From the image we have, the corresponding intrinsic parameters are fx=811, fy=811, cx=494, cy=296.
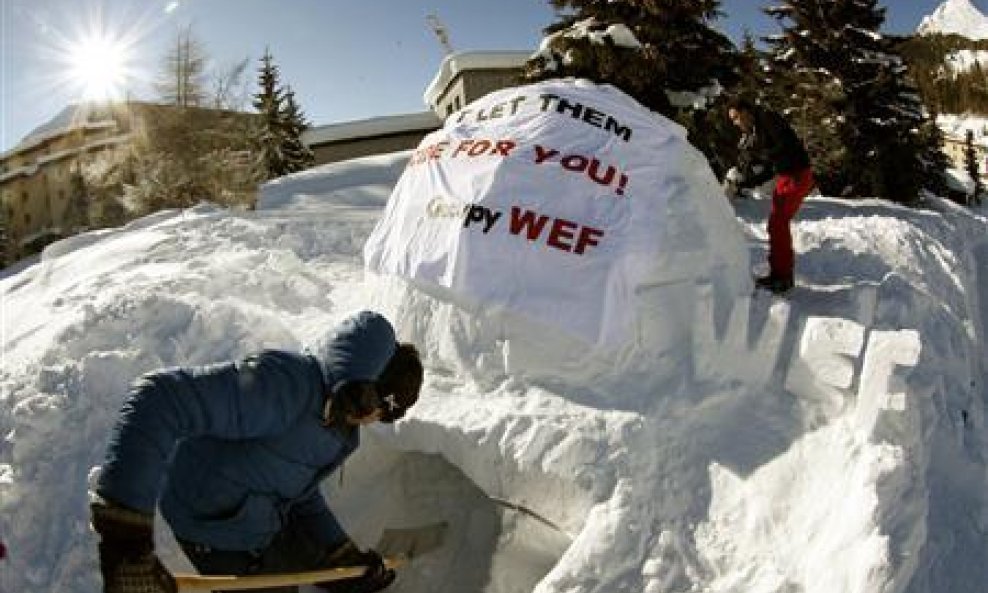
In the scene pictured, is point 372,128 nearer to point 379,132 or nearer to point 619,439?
point 379,132

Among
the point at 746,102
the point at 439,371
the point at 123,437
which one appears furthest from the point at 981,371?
the point at 123,437

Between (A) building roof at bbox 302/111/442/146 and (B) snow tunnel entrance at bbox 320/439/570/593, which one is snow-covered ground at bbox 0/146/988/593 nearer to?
(B) snow tunnel entrance at bbox 320/439/570/593

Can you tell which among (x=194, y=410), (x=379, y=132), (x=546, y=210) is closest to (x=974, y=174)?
(x=379, y=132)

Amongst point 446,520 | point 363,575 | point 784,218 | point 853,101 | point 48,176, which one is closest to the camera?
point 363,575

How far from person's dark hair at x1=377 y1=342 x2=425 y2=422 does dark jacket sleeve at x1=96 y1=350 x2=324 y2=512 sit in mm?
208

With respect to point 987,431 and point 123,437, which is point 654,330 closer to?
point 987,431

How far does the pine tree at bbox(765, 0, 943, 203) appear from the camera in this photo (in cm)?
1471

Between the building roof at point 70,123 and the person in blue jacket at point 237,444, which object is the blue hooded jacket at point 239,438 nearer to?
the person in blue jacket at point 237,444

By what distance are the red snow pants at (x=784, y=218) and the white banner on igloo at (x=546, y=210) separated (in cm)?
83

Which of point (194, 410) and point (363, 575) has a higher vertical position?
point (194, 410)

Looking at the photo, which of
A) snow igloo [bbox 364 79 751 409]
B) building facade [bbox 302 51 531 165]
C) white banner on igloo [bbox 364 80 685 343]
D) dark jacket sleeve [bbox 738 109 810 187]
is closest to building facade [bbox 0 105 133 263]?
building facade [bbox 302 51 531 165]

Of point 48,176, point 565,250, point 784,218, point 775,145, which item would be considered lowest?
point 48,176

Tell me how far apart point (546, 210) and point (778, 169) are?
2018 mm

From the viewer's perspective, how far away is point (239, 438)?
8.32 feet
